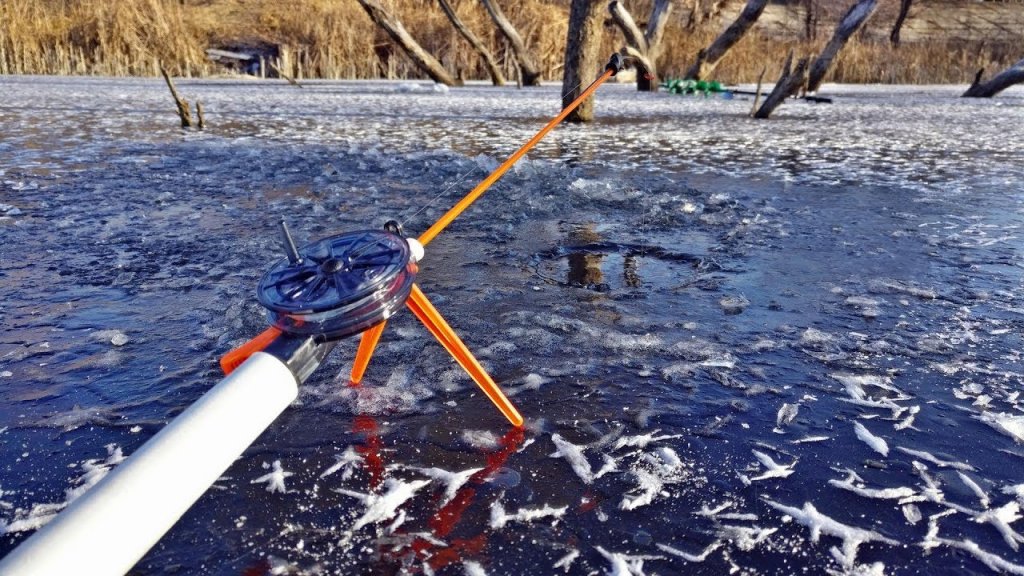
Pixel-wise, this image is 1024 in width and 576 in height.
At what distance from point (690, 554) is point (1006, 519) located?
0.83 metres

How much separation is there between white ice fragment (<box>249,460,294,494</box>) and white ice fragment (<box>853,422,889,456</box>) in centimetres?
165

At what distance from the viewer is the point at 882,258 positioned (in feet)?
12.7

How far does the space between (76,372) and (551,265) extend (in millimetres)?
2154

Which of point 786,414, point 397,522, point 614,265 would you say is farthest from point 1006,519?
point 614,265

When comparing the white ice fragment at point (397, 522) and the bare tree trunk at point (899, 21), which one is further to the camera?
Result: the bare tree trunk at point (899, 21)

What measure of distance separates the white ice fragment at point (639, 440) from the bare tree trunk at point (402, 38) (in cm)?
1332

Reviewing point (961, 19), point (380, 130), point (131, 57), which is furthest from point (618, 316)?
point (961, 19)

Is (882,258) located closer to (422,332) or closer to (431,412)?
(422,332)

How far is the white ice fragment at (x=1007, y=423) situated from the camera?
2193 mm

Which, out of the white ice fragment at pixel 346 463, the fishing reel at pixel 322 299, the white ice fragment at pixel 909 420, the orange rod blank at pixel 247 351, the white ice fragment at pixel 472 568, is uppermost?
the fishing reel at pixel 322 299

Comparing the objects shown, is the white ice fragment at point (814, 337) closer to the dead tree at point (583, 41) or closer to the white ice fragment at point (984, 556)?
the white ice fragment at point (984, 556)

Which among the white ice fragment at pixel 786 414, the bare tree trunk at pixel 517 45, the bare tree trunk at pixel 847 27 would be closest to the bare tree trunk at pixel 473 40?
the bare tree trunk at pixel 517 45

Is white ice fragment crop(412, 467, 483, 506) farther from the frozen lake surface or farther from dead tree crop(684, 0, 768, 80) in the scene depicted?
dead tree crop(684, 0, 768, 80)

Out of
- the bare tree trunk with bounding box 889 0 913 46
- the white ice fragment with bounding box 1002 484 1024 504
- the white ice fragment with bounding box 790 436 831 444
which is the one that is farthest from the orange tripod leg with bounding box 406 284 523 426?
the bare tree trunk with bounding box 889 0 913 46
